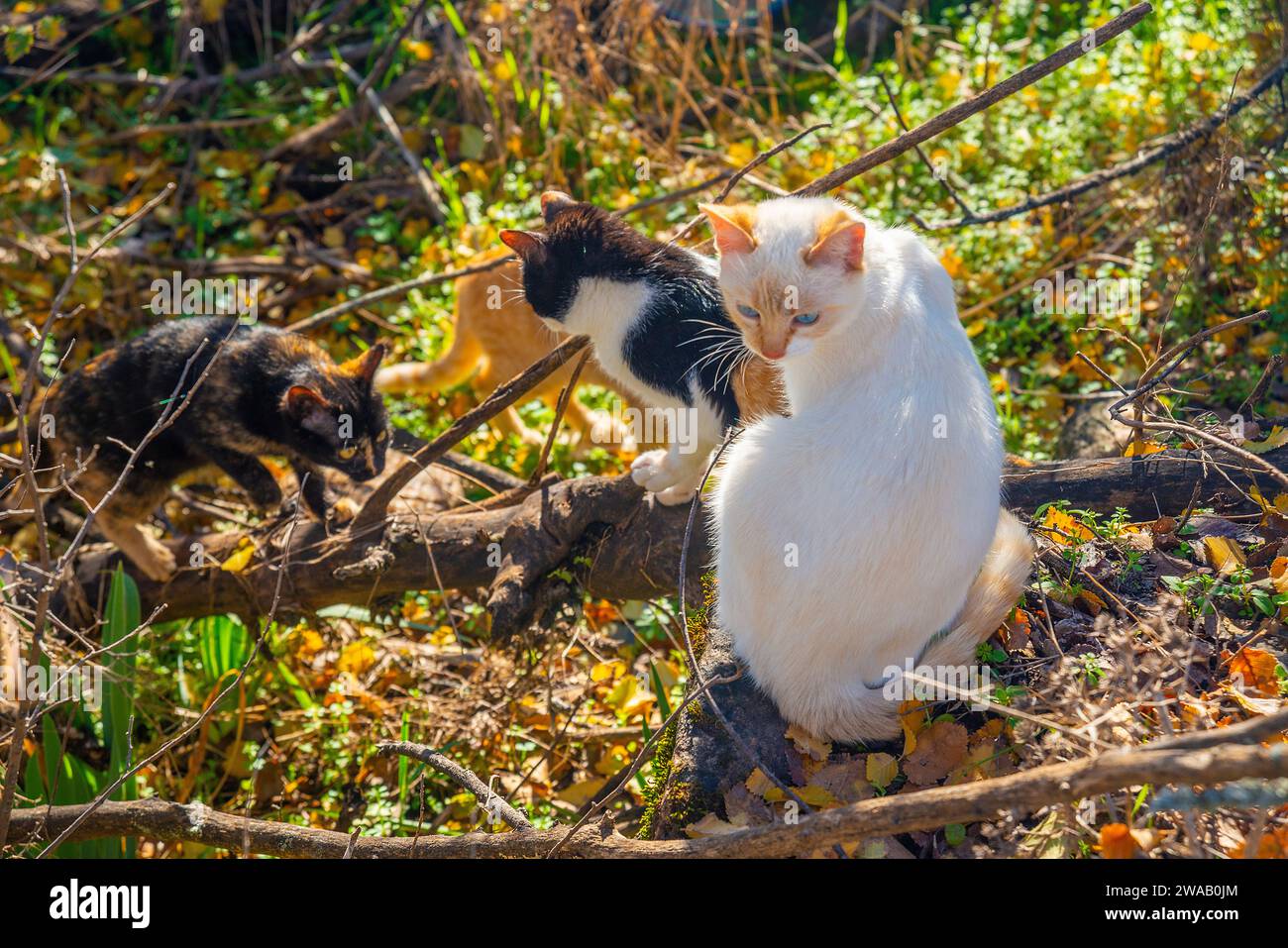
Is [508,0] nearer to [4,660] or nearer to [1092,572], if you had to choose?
[4,660]

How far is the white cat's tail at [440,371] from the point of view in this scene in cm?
478

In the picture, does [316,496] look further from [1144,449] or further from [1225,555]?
[1225,555]

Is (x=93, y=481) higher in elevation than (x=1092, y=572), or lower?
lower

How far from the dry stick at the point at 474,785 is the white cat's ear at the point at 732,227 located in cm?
153

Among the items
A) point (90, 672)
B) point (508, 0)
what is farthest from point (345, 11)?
point (90, 672)

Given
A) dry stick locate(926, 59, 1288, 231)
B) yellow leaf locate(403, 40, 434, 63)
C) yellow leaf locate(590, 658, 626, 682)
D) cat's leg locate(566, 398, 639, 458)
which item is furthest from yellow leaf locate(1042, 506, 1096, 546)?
yellow leaf locate(403, 40, 434, 63)

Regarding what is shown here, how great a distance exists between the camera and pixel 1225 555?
111 inches

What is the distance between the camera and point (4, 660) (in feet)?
11.9

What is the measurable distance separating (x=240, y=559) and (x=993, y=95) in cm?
313

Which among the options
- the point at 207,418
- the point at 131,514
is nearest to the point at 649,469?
the point at 207,418

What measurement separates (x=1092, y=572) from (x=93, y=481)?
3.59 meters

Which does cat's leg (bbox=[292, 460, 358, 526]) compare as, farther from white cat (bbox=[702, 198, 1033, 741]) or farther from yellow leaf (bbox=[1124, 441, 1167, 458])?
yellow leaf (bbox=[1124, 441, 1167, 458])

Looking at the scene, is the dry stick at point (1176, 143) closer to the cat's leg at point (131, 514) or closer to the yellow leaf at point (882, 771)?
the yellow leaf at point (882, 771)

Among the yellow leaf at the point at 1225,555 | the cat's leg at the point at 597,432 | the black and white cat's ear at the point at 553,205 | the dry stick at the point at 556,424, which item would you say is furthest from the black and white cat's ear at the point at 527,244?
the yellow leaf at the point at 1225,555
